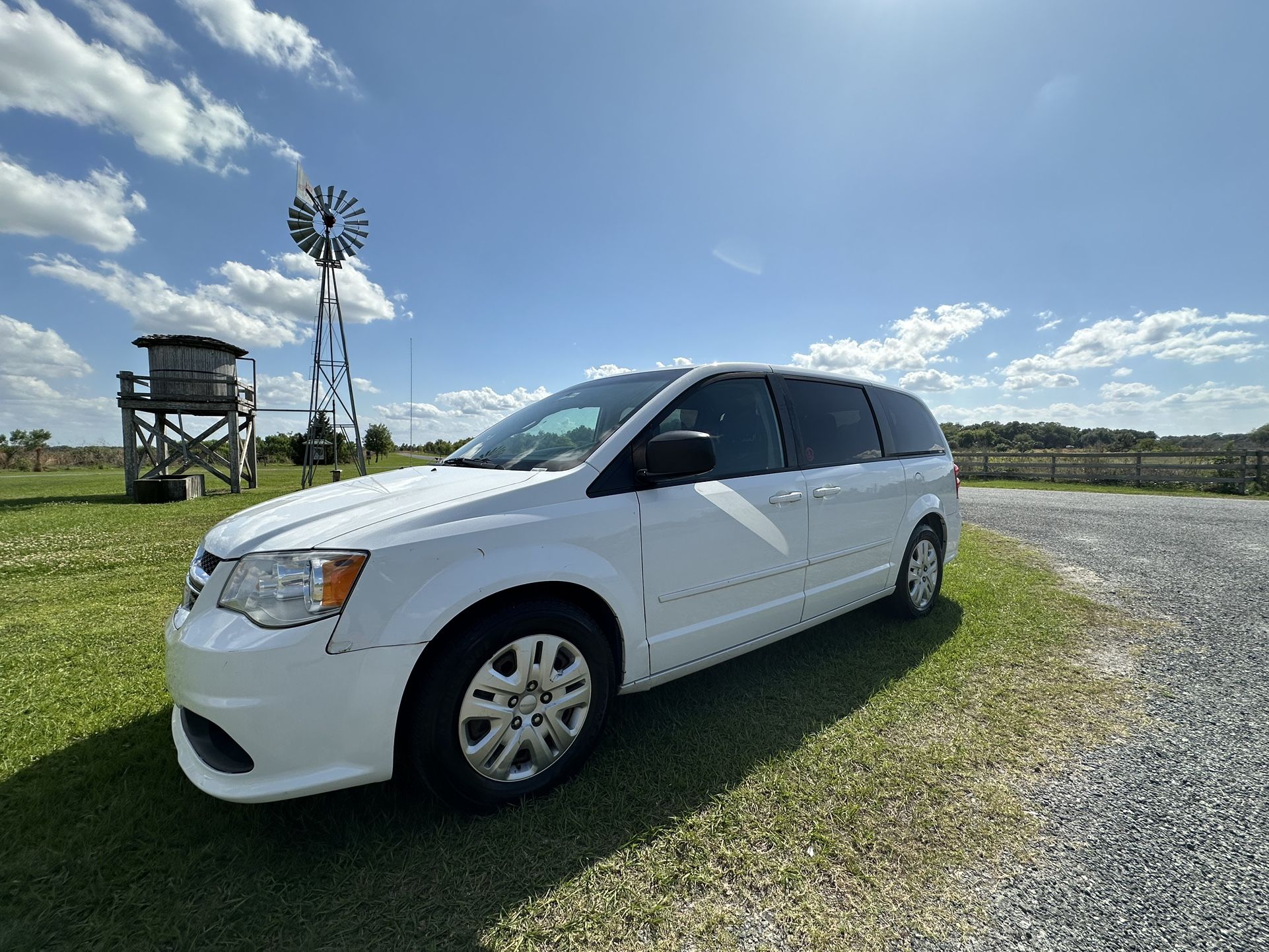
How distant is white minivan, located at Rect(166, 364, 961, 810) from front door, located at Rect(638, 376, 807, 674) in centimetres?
1

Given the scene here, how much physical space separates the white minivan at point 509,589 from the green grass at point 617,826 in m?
0.29

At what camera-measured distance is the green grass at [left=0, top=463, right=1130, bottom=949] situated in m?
1.58

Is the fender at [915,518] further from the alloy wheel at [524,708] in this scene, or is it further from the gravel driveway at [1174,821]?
the alloy wheel at [524,708]

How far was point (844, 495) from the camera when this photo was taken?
10.5 feet

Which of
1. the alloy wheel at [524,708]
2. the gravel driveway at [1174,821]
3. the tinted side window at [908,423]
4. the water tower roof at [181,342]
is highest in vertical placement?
the water tower roof at [181,342]

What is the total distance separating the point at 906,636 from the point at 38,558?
28.2ft

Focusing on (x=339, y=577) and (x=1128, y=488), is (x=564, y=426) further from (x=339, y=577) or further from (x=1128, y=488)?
(x=1128, y=488)

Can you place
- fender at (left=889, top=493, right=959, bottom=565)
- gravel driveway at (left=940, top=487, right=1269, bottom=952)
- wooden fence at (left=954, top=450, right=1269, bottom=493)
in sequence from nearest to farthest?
gravel driveway at (left=940, top=487, right=1269, bottom=952)
fender at (left=889, top=493, right=959, bottom=565)
wooden fence at (left=954, top=450, right=1269, bottom=493)

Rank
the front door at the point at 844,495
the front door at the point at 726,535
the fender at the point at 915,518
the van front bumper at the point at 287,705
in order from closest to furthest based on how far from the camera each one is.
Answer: the van front bumper at the point at 287,705 → the front door at the point at 726,535 → the front door at the point at 844,495 → the fender at the point at 915,518

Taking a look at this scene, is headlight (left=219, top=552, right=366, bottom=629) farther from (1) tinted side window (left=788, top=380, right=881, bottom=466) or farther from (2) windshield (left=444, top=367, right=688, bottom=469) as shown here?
(1) tinted side window (left=788, top=380, right=881, bottom=466)

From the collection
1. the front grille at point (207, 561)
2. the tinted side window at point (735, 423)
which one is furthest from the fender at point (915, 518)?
the front grille at point (207, 561)

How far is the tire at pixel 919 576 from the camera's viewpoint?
389 cm

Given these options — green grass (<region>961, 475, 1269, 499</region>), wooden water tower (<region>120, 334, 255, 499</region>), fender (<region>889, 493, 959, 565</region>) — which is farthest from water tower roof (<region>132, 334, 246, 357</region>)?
green grass (<region>961, 475, 1269, 499</region>)

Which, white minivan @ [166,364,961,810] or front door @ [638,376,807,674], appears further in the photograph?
front door @ [638,376,807,674]
